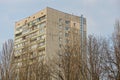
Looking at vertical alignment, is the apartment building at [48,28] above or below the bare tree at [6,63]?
above

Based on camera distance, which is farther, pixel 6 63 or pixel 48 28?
pixel 48 28

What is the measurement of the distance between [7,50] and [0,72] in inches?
88.9

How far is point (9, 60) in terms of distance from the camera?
82.8 feet

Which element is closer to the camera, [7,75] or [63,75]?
[63,75]

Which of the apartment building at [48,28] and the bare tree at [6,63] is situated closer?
the bare tree at [6,63]

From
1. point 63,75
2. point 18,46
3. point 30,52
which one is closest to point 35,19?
point 18,46

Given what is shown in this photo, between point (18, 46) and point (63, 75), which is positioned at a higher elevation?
point (18, 46)

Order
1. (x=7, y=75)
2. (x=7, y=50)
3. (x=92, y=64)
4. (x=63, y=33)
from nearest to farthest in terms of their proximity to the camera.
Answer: (x=92, y=64) → (x=7, y=75) → (x=7, y=50) → (x=63, y=33)

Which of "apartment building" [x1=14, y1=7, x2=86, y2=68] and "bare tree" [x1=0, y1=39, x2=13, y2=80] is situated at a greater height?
"apartment building" [x1=14, y1=7, x2=86, y2=68]

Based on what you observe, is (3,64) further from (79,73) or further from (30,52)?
(79,73)

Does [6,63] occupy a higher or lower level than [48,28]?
lower

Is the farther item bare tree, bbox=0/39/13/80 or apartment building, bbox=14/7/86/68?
apartment building, bbox=14/7/86/68

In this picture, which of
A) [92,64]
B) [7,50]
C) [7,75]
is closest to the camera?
[92,64]

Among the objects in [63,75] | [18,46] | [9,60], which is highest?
[18,46]
